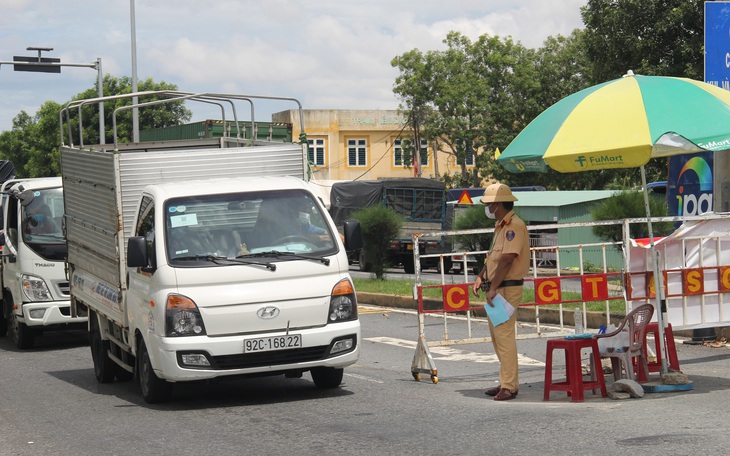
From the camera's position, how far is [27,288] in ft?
48.4

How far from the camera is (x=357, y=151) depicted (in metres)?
73.1

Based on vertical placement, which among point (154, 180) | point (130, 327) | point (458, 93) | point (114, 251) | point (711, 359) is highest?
point (458, 93)

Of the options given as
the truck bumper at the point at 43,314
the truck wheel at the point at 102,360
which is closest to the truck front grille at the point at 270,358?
the truck wheel at the point at 102,360

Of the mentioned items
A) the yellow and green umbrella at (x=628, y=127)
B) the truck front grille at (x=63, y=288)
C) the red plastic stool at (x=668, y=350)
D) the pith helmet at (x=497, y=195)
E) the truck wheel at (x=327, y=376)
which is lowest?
the truck wheel at (x=327, y=376)

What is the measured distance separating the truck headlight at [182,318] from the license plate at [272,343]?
15.6 inches

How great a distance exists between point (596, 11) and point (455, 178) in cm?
2867

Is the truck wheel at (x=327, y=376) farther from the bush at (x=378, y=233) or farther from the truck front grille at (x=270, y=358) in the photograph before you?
the bush at (x=378, y=233)

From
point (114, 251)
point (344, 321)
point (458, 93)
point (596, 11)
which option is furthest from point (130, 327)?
point (458, 93)

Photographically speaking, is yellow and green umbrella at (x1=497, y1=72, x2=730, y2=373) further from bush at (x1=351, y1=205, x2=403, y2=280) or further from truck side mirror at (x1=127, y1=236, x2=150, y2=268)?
bush at (x1=351, y1=205, x2=403, y2=280)

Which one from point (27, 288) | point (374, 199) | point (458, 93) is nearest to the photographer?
point (27, 288)

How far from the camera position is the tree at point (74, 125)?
7106cm

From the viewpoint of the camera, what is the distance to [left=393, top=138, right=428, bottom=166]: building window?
207 ft

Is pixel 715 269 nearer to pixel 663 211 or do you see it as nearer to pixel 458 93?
pixel 663 211

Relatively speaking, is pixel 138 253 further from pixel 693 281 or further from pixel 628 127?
pixel 693 281
